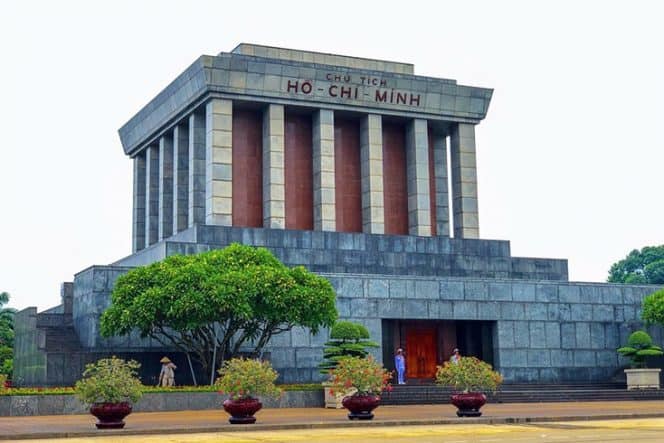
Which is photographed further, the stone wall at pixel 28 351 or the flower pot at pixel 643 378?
the flower pot at pixel 643 378

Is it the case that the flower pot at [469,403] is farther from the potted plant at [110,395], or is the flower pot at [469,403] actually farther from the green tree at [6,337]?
the green tree at [6,337]

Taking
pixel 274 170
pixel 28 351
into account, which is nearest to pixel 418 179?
pixel 274 170

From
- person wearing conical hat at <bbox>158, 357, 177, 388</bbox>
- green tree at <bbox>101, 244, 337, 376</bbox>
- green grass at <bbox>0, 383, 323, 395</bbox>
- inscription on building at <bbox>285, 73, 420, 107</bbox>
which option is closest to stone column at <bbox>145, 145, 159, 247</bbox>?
inscription on building at <bbox>285, 73, 420, 107</bbox>

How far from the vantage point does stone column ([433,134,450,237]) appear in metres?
56.7

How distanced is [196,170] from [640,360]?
79.9 ft

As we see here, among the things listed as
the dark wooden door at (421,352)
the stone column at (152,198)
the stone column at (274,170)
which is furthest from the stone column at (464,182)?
the stone column at (152,198)

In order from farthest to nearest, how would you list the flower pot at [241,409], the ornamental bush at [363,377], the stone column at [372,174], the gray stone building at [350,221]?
1. the stone column at [372,174]
2. the gray stone building at [350,221]
3. the ornamental bush at [363,377]
4. the flower pot at [241,409]

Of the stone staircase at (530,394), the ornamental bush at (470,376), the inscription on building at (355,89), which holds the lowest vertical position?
the stone staircase at (530,394)

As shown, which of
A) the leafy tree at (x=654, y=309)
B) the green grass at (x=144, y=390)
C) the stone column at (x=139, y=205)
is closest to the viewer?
the green grass at (x=144, y=390)

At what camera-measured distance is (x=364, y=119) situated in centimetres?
5438

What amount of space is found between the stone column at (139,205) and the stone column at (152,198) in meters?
1.23

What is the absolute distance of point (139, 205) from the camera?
207ft

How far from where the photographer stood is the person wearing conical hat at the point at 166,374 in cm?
3850

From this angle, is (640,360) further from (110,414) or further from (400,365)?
(110,414)
